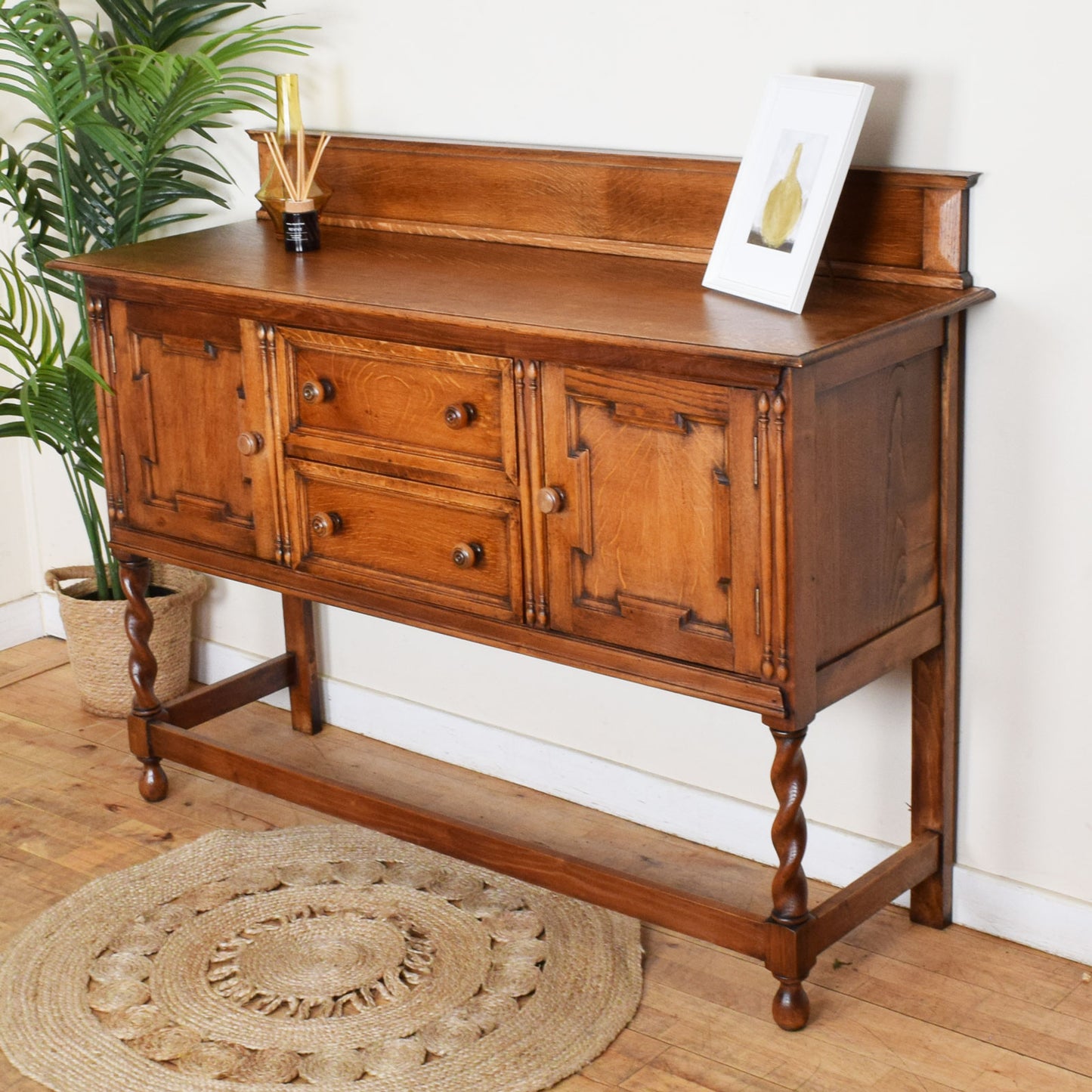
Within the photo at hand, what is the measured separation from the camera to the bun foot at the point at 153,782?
315 cm

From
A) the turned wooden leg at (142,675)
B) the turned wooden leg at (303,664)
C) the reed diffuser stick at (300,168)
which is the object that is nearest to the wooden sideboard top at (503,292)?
the reed diffuser stick at (300,168)

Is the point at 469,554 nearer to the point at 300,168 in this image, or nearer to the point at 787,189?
the point at 787,189

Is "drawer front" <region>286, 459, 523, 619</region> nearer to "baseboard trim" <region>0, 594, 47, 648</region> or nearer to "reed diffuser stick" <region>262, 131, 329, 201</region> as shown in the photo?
"reed diffuser stick" <region>262, 131, 329, 201</region>

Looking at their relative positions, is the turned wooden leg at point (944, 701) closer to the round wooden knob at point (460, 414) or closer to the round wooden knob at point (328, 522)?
the round wooden knob at point (460, 414)

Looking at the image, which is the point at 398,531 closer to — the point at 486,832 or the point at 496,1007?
the point at 486,832

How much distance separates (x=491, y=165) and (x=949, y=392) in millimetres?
955

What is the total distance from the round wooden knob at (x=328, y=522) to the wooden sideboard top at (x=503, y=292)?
335 mm

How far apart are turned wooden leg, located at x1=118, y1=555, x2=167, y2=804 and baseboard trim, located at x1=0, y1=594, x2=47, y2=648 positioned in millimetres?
992

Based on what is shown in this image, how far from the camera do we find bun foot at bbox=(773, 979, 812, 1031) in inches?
93.4

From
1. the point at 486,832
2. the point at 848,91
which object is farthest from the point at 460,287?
the point at 486,832

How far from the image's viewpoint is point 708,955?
8.54ft

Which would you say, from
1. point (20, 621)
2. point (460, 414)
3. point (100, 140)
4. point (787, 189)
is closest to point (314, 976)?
point (460, 414)

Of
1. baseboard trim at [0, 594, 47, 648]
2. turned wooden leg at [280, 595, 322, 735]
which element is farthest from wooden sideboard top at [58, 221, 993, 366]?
baseboard trim at [0, 594, 47, 648]

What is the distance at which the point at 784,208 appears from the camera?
7.48 ft
